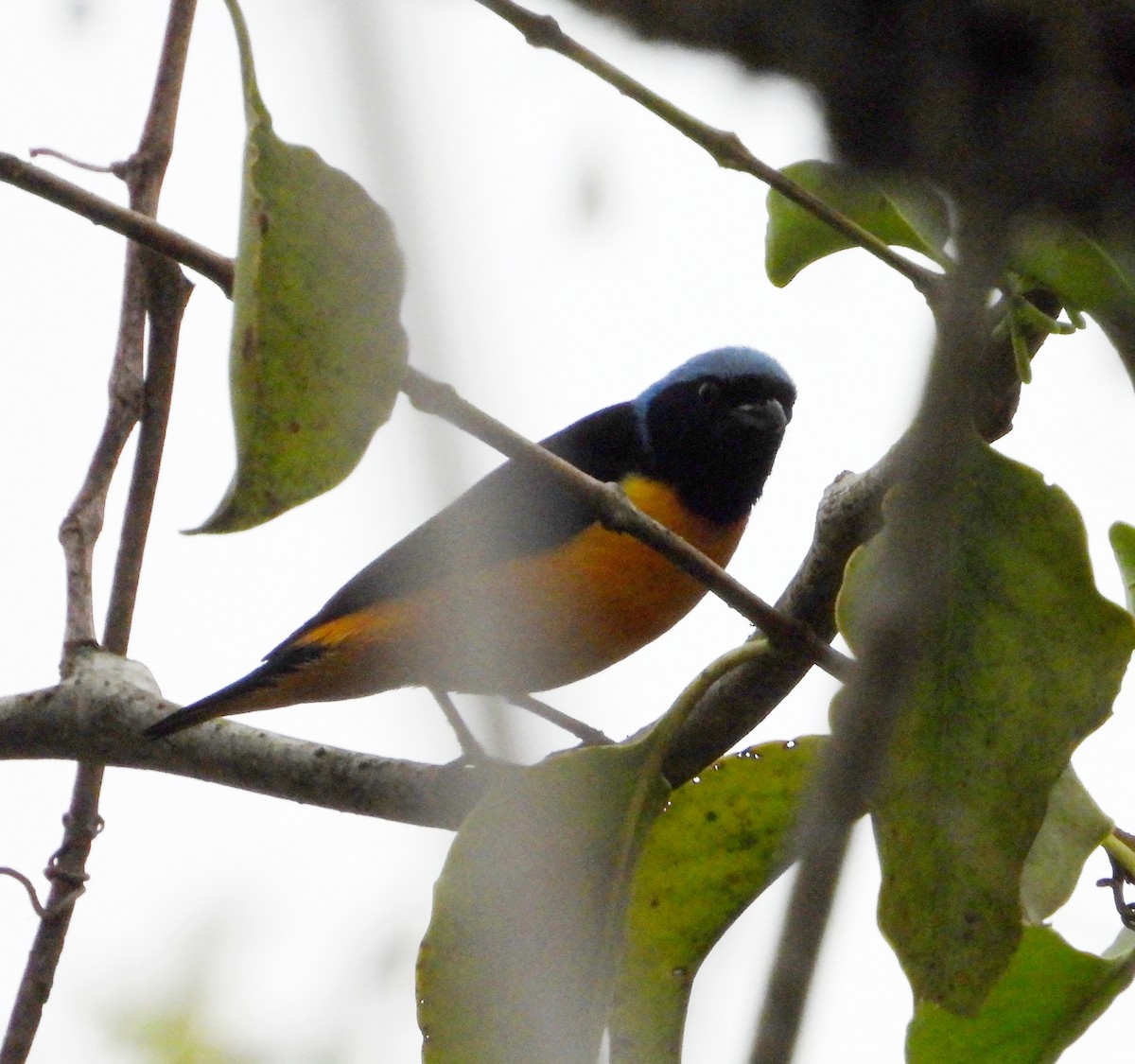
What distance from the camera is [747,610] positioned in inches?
68.6

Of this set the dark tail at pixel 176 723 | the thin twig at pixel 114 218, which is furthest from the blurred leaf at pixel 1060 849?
the dark tail at pixel 176 723

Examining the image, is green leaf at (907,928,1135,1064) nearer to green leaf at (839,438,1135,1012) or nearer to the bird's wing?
green leaf at (839,438,1135,1012)

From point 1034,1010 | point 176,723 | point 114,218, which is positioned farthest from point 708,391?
point 114,218

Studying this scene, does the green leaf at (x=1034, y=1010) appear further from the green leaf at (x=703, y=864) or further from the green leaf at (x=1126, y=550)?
the green leaf at (x=1126, y=550)

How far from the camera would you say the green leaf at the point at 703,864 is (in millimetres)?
1866

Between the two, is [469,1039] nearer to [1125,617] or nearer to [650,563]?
[1125,617]

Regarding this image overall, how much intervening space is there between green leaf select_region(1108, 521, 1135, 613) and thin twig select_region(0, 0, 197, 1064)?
1.96 metres

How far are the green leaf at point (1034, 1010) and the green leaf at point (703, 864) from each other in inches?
11.7

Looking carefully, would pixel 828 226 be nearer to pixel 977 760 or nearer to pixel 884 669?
pixel 977 760

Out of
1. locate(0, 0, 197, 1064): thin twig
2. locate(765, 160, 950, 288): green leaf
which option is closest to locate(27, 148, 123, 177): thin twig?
locate(0, 0, 197, 1064): thin twig

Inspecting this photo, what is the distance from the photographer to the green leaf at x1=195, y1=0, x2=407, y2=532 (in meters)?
1.32

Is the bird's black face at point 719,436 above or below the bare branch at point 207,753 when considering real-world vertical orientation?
above

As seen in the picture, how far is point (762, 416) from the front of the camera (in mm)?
4980

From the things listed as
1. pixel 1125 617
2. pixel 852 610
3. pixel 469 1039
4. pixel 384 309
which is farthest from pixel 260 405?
pixel 1125 617
